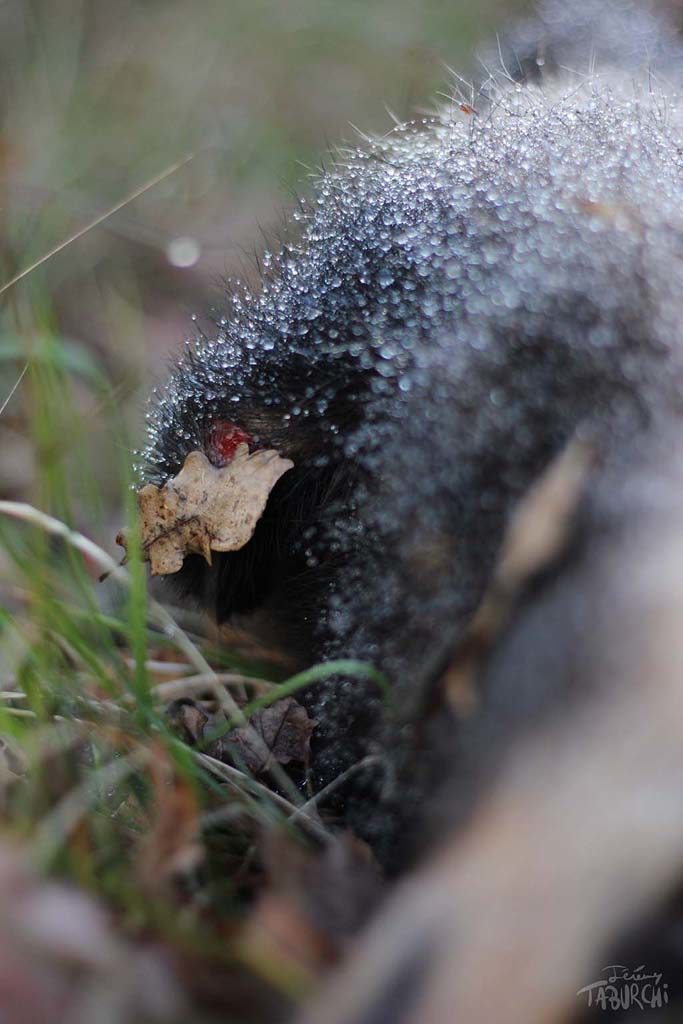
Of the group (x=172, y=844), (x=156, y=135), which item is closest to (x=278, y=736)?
(x=172, y=844)

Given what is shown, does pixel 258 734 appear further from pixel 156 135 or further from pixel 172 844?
pixel 156 135

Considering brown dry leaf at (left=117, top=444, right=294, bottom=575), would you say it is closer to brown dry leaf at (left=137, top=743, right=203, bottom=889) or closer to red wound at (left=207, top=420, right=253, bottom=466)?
red wound at (left=207, top=420, right=253, bottom=466)

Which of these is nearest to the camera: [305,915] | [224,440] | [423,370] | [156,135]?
[305,915]

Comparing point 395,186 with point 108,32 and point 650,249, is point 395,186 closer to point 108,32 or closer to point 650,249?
point 650,249

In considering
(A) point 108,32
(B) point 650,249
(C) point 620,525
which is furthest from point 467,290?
(A) point 108,32

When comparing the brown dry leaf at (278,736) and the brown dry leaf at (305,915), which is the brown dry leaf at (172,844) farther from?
the brown dry leaf at (278,736)
